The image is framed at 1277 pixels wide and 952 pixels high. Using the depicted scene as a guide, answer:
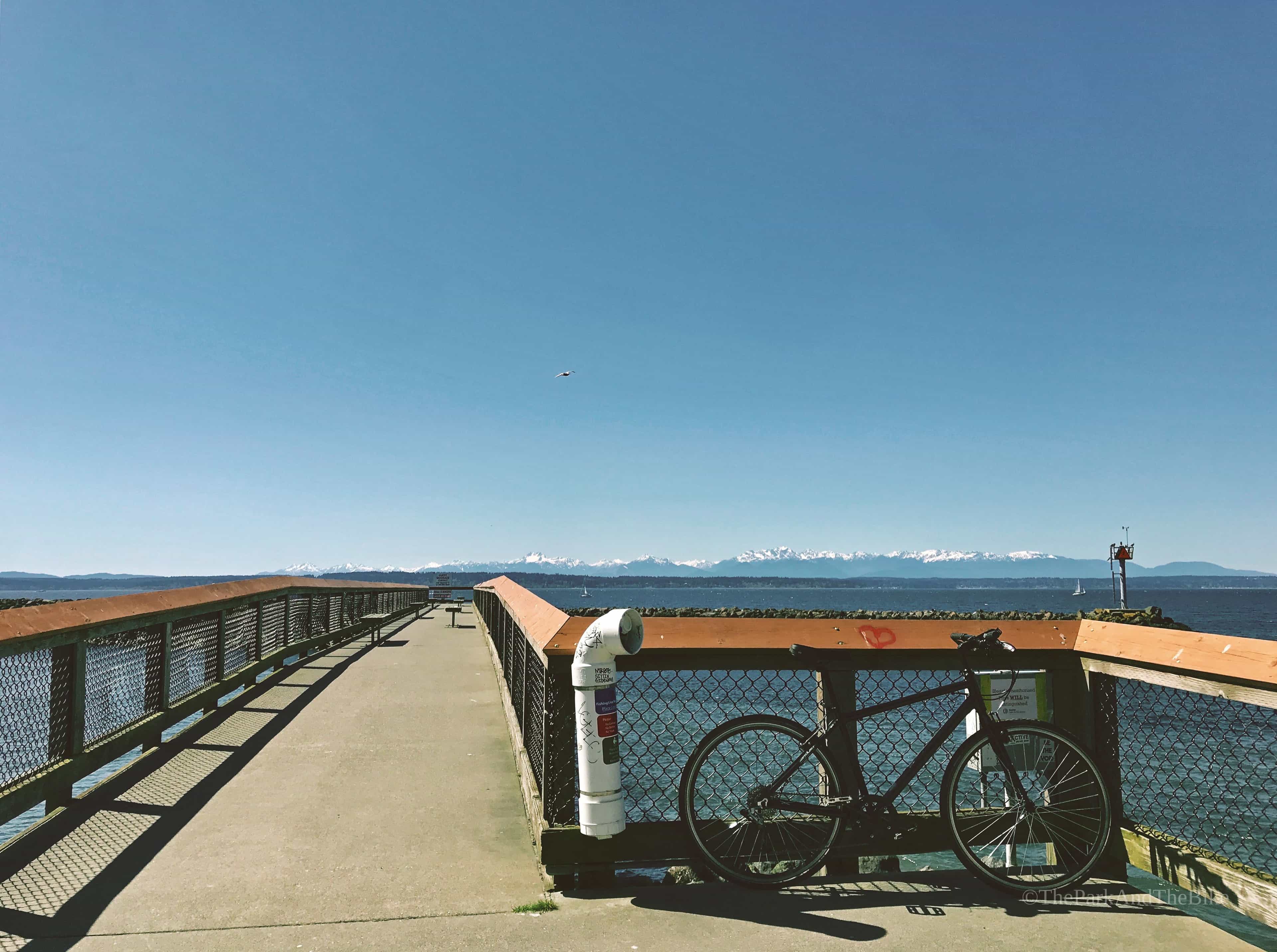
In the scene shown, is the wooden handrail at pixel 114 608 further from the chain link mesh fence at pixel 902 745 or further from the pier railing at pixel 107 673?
the chain link mesh fence at pixel 902 745

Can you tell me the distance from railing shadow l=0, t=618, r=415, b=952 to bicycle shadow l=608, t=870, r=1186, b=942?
7.36 ft

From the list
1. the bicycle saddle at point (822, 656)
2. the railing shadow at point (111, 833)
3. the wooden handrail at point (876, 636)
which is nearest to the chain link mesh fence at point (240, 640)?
the railing shadow at point (111, 833)

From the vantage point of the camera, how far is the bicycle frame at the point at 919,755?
12.2 ft

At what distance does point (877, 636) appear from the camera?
410 centimetres

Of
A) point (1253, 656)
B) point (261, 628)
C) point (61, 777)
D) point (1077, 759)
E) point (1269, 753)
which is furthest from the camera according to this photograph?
point (1269, 753)

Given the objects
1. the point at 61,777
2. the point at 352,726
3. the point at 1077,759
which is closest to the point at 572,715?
the point at 1077,759

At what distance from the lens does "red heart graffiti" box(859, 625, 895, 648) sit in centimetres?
404

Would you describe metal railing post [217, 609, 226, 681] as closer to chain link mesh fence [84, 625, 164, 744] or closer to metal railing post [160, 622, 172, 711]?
metal railing post [160, 622, 172, 711]

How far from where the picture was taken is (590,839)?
390 cm

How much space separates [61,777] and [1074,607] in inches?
7492

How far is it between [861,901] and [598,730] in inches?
58.0

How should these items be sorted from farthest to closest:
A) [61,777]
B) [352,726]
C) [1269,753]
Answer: [1269,753] → [352,726] → [61,777]

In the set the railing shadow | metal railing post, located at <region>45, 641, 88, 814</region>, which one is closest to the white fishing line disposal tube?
the railing shadow

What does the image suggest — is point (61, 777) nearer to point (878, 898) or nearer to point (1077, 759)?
point (878, 898)
